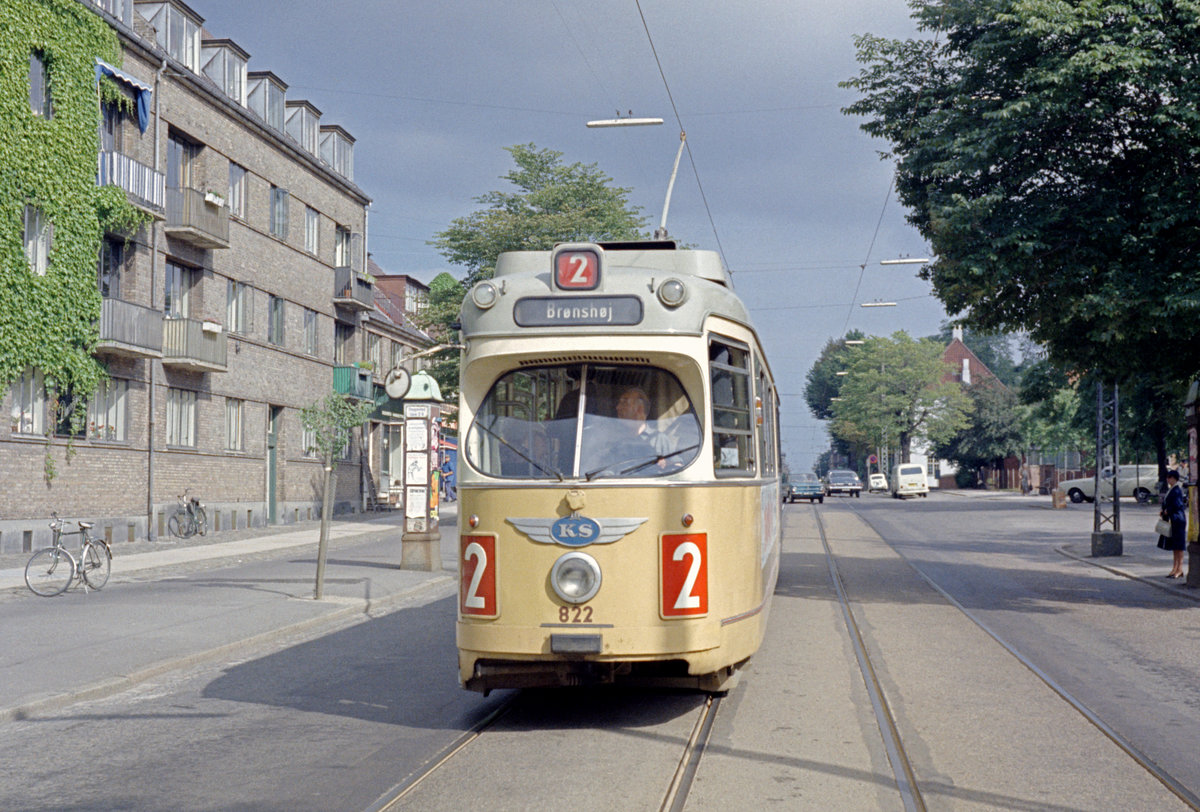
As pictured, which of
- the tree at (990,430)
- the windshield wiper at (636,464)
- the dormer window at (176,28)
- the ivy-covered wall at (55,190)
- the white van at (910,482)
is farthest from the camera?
the tree at (990,430)

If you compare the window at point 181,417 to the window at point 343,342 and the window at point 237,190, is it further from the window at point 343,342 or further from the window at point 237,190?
the window at point 343,342

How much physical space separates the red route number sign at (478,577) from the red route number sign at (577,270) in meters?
1.66

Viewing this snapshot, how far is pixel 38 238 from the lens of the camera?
2403 centimetres

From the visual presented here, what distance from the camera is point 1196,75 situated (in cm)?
1257

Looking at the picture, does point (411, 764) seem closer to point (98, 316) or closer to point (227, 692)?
point (227, 692)

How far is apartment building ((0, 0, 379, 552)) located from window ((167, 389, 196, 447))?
0.21 ft

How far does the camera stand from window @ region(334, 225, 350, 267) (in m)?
41.6

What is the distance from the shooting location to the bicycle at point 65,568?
15539mm

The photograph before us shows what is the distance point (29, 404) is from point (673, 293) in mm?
20470

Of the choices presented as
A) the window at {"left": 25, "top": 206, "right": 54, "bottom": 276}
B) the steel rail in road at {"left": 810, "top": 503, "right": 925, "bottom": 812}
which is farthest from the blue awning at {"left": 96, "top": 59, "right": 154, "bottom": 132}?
the steel rail in road at {"left": 810, "top": 503, "right": 925, "bottom": 812}

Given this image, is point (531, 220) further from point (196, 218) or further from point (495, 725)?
point (495, 725)

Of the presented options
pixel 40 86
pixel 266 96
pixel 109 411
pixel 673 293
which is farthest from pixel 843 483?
pixel 673 293

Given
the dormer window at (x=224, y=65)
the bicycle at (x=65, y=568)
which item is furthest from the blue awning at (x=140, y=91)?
the bicycle at (x=65, y=568)

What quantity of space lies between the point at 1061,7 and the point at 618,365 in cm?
888
